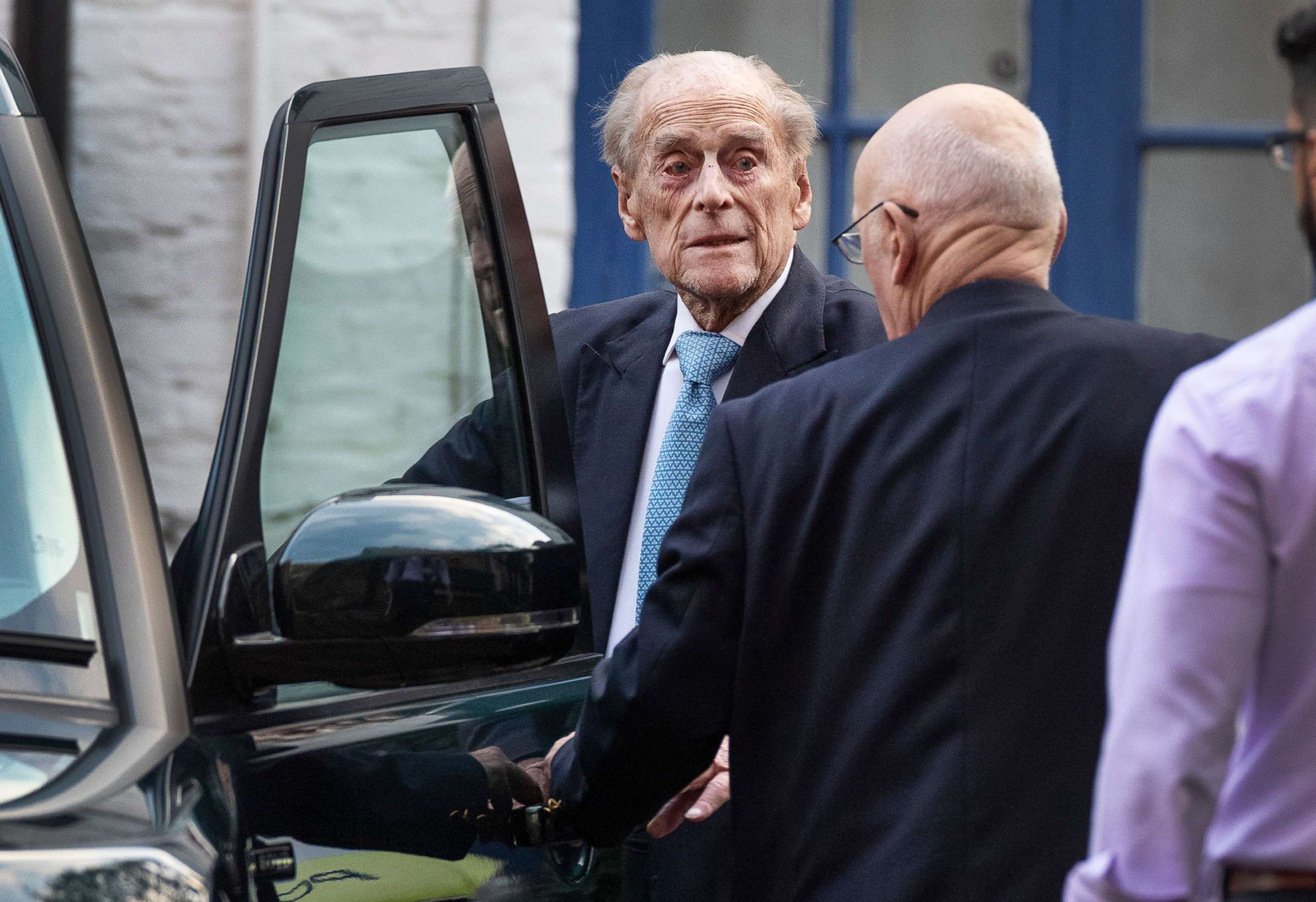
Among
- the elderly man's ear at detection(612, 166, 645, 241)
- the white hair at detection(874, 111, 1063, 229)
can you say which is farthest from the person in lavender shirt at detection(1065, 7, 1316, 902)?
the elderly man's ear at detection(612, 166, 645, 241)

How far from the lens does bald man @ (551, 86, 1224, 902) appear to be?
159cm

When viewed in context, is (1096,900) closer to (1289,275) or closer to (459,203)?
(459,203)

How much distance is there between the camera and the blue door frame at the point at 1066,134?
4.52 m

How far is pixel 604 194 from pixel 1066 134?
1.28 m

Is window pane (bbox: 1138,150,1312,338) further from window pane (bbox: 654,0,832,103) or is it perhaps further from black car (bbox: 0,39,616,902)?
black car (bbox: 0,39,616,902)

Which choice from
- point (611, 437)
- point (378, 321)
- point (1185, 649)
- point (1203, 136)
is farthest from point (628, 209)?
point (1203, 136)

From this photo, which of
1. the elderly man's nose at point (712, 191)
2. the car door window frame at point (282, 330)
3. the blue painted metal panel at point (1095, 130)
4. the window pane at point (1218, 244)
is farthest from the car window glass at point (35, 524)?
the window pane at point (1218, 244)

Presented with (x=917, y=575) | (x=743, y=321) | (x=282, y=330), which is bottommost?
(x=917, y=575)

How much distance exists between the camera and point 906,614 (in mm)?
1627

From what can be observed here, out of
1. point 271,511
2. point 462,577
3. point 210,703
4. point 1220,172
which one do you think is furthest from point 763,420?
point 1220,172

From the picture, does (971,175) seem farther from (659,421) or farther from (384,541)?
(659,421)

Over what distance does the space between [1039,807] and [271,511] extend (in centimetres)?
80

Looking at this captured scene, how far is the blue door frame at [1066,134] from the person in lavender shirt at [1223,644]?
11.0 feet

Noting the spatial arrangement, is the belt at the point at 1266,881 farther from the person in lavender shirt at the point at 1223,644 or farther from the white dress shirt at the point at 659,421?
the white dress shirt at the point at 659,421
